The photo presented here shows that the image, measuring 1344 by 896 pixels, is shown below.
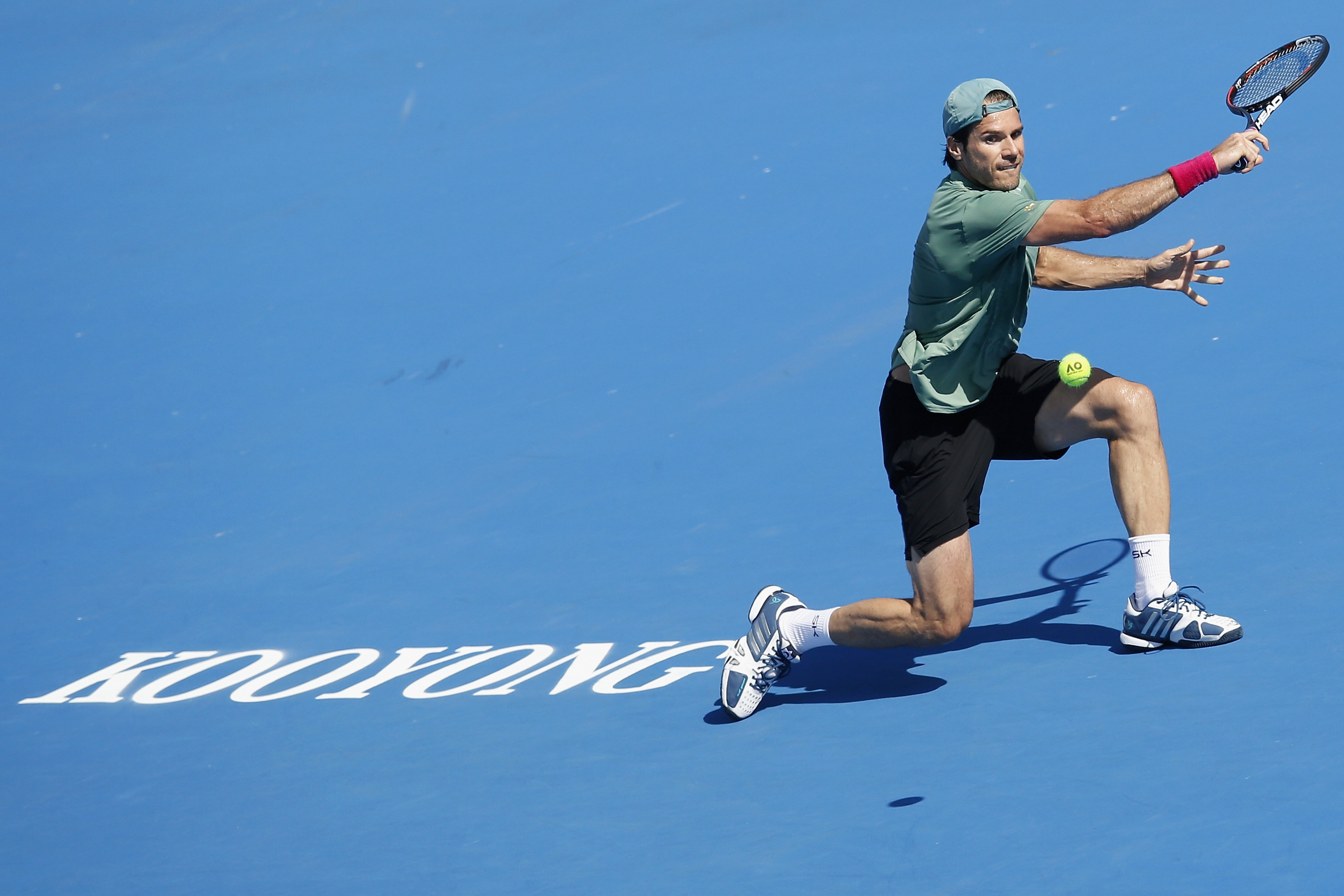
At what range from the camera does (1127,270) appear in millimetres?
4109

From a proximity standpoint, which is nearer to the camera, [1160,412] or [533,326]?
[1160,412]

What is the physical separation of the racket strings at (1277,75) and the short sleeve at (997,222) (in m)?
1.04

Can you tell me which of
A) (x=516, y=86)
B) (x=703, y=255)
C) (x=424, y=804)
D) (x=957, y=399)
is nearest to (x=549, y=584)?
(x=424, y=804)

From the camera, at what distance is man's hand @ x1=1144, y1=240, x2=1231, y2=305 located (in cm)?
396

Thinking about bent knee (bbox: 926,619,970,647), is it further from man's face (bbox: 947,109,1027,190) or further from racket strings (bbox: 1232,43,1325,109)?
racket strings (bbox: 1232,43,1325,109)

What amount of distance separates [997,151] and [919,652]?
5.70ft

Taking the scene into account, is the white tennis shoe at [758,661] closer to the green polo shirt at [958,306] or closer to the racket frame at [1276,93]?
the green polo shirt at [958,306]

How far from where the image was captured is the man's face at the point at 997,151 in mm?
4039

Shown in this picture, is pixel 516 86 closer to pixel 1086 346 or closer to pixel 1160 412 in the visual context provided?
pixel 1086 346

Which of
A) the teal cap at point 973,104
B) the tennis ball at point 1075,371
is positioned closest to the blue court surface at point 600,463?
the tennis ball at point 1075,371

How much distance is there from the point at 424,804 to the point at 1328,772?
2.51m

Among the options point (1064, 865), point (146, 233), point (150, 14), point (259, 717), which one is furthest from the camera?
point (150, 14)

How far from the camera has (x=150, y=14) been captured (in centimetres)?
1080

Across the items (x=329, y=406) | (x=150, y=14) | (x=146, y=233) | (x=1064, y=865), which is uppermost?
(x=150, y=14)
